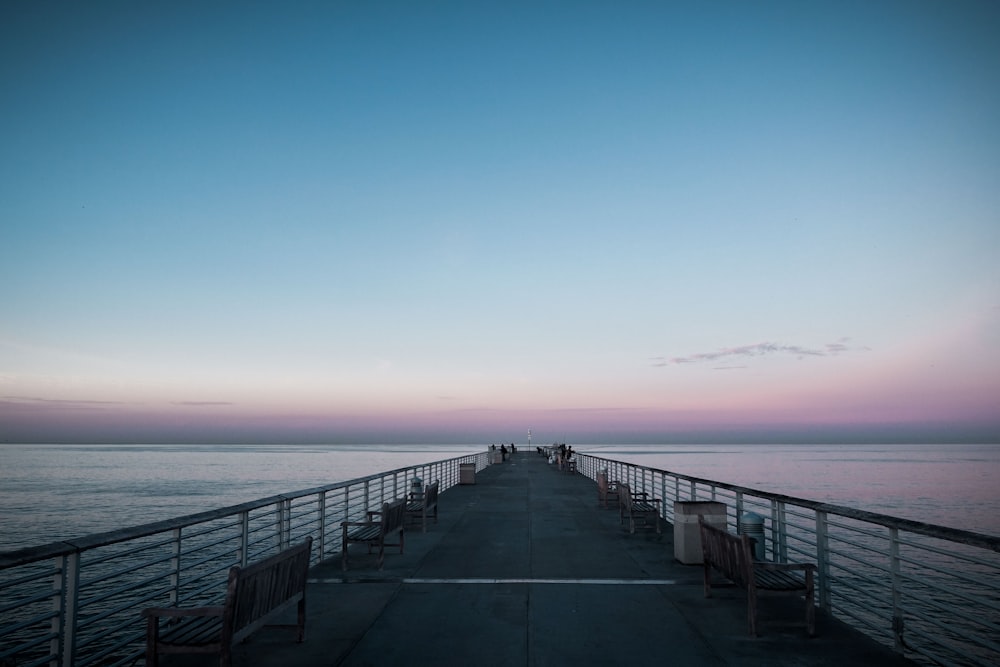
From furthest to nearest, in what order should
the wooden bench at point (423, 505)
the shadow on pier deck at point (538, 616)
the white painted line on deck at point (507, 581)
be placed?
the wooden bench at point (423, 505) < the white painted line on deck at point (507, 581) < the shadow on pier deck at point (538, 616)

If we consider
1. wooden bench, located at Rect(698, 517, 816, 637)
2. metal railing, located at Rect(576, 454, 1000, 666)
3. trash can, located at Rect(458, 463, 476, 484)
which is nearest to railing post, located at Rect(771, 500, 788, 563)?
metal railing, located at Rect(576, 454, 1000, 666)

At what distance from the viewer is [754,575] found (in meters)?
5.91

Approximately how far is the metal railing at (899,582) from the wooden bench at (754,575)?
493 millimetres

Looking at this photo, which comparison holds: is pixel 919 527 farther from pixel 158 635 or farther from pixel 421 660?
pixel 158 635

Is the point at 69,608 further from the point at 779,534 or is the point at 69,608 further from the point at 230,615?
the point at 779,534

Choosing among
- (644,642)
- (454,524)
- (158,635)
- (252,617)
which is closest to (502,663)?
(644,642)

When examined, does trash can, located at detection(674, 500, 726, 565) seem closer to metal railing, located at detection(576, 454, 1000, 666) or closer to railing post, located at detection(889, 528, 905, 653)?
metal railing, located at detection(576, 454, 1000, 666)

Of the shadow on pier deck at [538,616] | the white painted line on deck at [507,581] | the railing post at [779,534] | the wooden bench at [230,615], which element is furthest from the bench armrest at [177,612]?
the railing post at [779,534]

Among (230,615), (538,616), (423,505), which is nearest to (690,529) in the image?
(538,616)

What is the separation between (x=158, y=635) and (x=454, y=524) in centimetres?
965

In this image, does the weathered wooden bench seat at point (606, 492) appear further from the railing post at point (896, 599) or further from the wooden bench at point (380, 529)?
the railing post at point (896, 599)

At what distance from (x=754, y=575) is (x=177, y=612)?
4762 mm

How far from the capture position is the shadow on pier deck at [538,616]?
5398 mm

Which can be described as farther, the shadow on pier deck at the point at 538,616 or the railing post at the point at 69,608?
the shadow on pier deck at the point at 538,616
